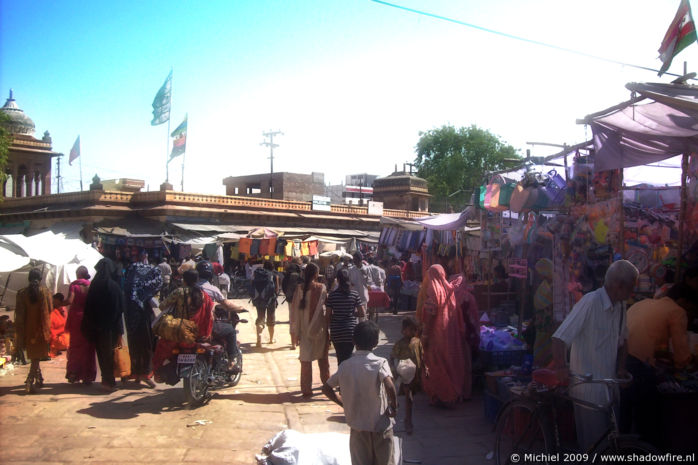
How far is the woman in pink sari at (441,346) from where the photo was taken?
6.39 metres

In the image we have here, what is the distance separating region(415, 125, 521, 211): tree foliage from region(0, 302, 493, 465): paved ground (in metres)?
40.6

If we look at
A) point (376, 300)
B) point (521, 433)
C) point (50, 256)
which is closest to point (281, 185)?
point (50, 256)

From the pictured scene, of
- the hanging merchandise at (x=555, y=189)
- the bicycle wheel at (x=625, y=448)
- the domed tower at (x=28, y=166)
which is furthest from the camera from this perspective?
the domed tower at (x=28, y=166)

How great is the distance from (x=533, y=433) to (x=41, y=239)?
497 inches

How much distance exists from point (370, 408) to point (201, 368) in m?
3.29

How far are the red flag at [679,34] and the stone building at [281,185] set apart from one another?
98.9 ft

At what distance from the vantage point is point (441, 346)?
6.42 m

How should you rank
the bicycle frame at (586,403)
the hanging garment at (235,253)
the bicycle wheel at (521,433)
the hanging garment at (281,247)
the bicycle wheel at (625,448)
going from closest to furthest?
1. the bicycle wheel at (625,448)
2. the bicycle frame at (586,403)
3. the bicycle wheel at (521,433)
4. the hanging garment at (281,247)
5. the hanging garment at (235,253)

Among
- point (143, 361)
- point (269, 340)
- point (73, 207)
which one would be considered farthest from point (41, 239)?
point (73, 207)

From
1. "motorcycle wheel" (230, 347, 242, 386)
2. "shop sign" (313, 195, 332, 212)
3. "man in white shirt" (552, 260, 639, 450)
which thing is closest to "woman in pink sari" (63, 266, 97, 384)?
"motorcycle wheel" (230, 347, 242, 386)

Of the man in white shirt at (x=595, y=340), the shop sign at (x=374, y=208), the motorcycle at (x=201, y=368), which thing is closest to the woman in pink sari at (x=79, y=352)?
the motorcycle at (x=201, y=368)

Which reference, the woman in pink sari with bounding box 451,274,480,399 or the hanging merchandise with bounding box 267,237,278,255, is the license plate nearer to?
the woman in pink sari with bounding box 451,274,480,399

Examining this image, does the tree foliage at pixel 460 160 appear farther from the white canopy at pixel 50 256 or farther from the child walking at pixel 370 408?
the child walking at pixel 370 408

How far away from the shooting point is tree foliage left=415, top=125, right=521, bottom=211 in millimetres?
46938
